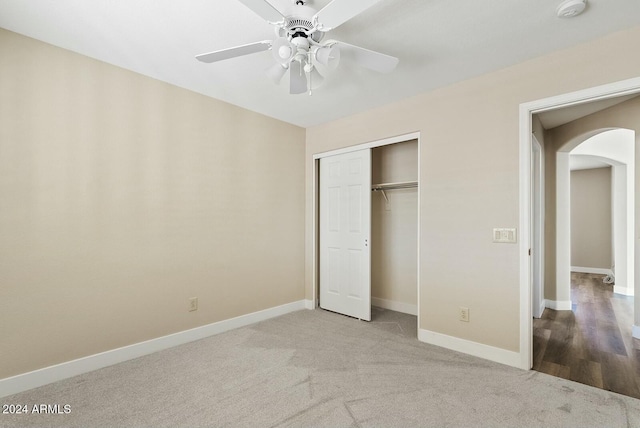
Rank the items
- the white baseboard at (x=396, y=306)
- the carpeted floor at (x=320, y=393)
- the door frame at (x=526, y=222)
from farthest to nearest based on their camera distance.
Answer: the white baseboard at (x=396, y=306) < the door frame at (x=526, y=222) < the carpeted floor at (x=320, y=393)

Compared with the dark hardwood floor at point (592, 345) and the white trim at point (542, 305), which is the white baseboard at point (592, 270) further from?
the white trim at point (542, 305)

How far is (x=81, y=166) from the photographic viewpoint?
2.42 metres

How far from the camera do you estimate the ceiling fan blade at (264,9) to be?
146cm

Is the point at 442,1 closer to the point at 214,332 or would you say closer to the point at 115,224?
the point at 115,224

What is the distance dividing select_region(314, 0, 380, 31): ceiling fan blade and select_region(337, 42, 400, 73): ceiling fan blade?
0.73 ft

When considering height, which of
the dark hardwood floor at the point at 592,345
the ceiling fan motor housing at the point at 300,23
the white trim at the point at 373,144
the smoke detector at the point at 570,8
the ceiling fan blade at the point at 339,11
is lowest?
→ the dark hardwood floor at the point at 592,345

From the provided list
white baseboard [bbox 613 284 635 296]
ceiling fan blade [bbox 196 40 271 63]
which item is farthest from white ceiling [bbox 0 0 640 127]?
white baseboard [bbox 613 284 635 296]

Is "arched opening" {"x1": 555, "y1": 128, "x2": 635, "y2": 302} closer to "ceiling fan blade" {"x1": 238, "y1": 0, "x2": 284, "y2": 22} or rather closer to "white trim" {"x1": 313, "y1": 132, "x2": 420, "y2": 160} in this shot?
"white trim" {"x1": 313, "y1": 132, "x2": 420, "y2": 160}

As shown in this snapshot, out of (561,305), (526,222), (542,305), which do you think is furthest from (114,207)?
(561,305)

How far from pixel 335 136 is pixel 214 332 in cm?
272

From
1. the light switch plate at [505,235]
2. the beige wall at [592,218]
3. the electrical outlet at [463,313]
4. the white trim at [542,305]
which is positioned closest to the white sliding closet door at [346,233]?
the electrical outlet at [463,313]

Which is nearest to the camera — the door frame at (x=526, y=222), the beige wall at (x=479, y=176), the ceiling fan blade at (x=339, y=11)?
the ceiling fan blade at (x=339, y=11)

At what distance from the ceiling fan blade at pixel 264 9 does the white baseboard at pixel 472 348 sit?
2930mm

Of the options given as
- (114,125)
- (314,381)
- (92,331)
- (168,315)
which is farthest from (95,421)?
(114,125)
